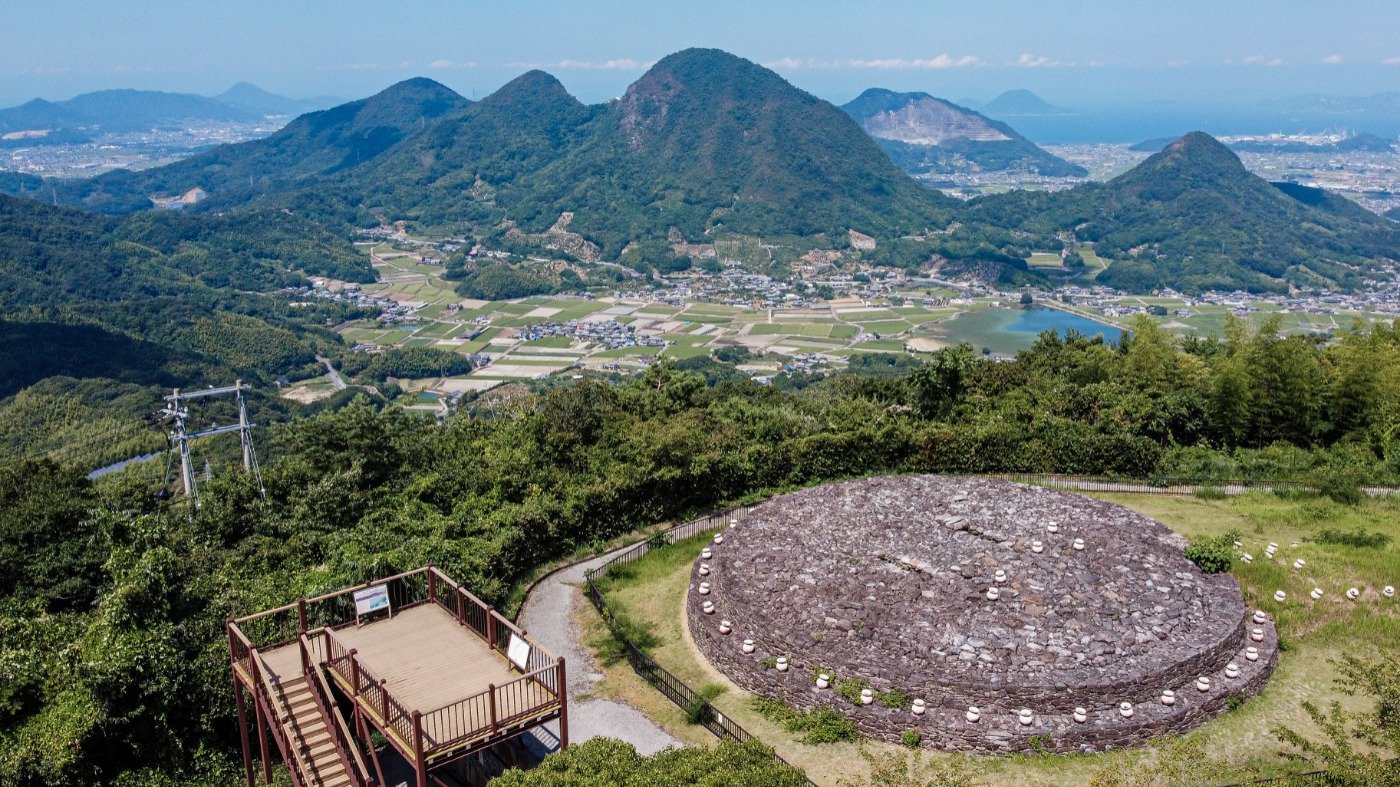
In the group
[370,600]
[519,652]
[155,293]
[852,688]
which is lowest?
[155,293]

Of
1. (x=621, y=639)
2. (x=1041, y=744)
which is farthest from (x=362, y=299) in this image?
(x=1041, y=744)

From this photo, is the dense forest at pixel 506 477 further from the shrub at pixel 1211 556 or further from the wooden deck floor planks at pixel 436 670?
the shrub at pixel 1211 556

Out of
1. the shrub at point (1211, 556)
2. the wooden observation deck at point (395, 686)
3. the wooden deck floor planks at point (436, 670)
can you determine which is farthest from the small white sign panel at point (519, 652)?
the shrub at point (1211, 556)

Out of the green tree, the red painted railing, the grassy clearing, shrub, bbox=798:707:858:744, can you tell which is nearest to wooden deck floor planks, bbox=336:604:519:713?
the red painted railing

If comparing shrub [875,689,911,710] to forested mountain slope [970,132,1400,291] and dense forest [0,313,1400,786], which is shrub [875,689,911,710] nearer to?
dense forest [0,313,1400,786]

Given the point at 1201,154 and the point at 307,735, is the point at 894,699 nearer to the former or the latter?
the point at 307,735

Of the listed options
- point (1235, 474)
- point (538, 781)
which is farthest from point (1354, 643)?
point (538, 781)
